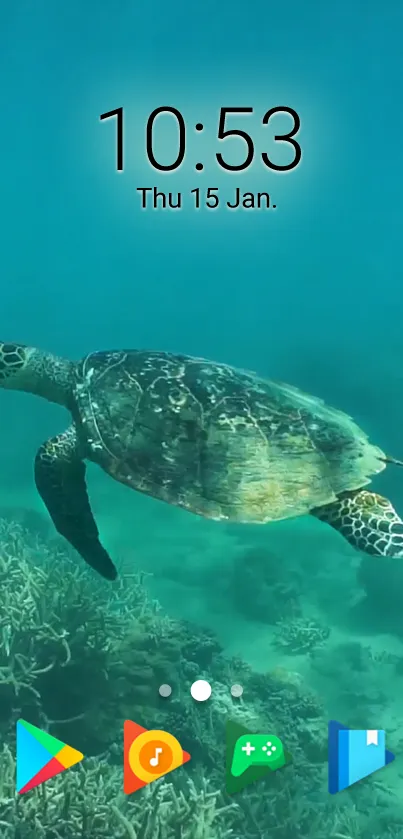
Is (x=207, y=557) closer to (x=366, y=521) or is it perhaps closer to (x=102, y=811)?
(x=366, y=521)

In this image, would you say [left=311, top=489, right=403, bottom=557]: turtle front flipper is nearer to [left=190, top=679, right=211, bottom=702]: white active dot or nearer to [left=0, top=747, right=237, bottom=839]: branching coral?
[left=190, top=679, right=211, bottom=702]: white active dot

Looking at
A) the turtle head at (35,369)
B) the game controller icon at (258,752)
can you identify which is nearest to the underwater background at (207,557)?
the game controller icon at (258,752)

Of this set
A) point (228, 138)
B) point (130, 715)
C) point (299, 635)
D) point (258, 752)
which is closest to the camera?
point (258, 752)

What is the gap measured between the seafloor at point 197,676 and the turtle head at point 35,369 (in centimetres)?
135

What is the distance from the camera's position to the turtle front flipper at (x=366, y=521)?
2801 mm

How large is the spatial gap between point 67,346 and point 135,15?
20835 millimetres

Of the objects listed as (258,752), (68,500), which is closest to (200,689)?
(258,752)

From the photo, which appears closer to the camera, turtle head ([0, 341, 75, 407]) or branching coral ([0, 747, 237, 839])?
branching coral ([0, 747, 237, 839])

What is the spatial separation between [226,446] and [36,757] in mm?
1692

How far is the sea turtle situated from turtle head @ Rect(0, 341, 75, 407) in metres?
0.39

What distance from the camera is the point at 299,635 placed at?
4.84m

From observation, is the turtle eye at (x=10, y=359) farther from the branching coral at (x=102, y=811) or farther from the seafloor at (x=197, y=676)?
the branching coral at (x=102, y=811)

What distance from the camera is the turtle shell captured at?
2855mm

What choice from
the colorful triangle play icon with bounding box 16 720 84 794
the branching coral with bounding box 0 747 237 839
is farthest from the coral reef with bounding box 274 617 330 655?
the colorful triangle play icon with bounding box 16 720 84 794
